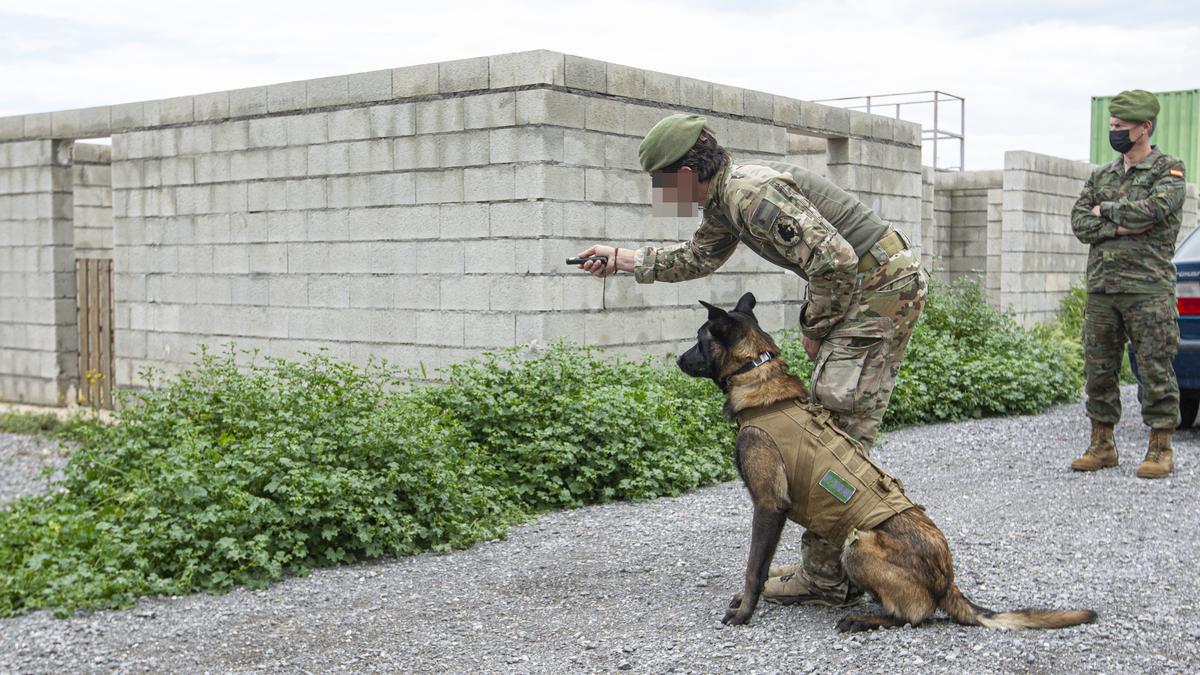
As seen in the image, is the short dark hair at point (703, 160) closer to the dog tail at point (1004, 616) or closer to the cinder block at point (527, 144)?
A: the dog tail at point (1004, 616)

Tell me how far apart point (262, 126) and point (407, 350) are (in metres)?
2.35

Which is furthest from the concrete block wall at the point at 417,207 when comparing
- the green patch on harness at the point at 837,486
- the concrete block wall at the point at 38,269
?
the green patch on harness at the point at 837,486

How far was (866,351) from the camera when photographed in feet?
14.2

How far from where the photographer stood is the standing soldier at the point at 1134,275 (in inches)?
277

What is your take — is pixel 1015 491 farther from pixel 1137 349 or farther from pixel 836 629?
pixel 836 629

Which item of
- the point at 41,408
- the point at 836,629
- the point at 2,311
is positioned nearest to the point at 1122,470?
the point at 836,629

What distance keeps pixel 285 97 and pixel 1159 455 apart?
6669 millimetres

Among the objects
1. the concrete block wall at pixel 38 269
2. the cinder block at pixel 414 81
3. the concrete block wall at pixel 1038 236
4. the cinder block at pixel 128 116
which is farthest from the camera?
the concrete block wall at pixel 1038 236

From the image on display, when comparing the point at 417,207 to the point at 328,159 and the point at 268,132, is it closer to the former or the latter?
the point at 328,159

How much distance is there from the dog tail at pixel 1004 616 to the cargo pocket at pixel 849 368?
2.39ft

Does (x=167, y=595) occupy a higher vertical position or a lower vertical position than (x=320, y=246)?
lower

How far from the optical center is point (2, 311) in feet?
40.0

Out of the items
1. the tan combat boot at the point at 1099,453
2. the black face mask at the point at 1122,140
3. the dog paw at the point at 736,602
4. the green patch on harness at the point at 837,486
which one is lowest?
the dog paw at the point at 736,602

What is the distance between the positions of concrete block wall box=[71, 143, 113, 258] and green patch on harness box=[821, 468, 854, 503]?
1012 cm
